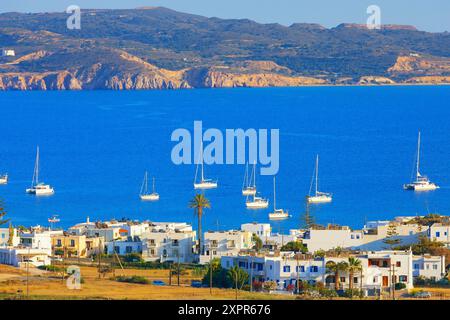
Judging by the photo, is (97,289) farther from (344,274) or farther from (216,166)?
(216,166)

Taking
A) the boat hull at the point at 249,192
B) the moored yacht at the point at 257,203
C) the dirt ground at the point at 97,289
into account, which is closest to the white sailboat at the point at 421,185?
the boat hull at the point at 249,192

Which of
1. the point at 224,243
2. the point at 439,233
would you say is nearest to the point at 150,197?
the point at 224,243

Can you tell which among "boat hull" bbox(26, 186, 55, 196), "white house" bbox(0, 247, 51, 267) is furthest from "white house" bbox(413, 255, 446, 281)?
"boat hull" bbox(26, 186, 55, 196)

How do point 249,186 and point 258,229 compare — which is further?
point 249,186

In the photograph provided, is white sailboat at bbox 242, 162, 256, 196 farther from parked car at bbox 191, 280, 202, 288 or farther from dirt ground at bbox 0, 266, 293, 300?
parked car at bbox 191, 280, 202, 288

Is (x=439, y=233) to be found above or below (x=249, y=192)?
above

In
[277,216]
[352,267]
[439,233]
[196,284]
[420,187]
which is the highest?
[439,233]
